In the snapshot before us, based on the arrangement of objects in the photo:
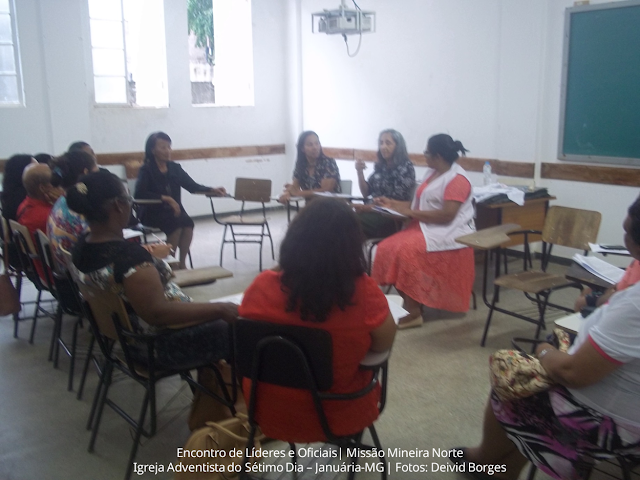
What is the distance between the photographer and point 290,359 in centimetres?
175

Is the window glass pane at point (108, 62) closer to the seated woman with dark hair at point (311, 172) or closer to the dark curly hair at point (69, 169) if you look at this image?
the seated woman with dark hair at point (311, 172)

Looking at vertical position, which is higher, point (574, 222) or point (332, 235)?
point (332, 235)

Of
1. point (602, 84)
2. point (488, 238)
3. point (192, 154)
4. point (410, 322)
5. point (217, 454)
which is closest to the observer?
point (217, 454)

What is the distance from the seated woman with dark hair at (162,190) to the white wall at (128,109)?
2.08 meters

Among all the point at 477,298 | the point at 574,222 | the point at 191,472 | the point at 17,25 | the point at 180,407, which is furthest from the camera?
the point at 17,25

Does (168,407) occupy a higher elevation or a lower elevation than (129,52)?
lower

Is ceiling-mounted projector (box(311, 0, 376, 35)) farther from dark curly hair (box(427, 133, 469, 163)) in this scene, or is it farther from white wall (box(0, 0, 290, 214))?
dark curly hair (box(427, 133, 469, 163))

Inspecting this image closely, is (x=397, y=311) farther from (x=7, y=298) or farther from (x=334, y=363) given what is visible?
(x=7, y=298)

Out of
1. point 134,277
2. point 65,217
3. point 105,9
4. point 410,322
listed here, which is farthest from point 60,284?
point 105,9

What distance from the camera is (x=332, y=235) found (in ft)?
5.62

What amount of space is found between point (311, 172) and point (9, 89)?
3449 millimetres

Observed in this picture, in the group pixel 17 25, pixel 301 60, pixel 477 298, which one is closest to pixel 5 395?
pixel 477 298

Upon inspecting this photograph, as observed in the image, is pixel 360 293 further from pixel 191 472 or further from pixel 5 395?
pixel 5 395

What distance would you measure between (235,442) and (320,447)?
420 millimetres
